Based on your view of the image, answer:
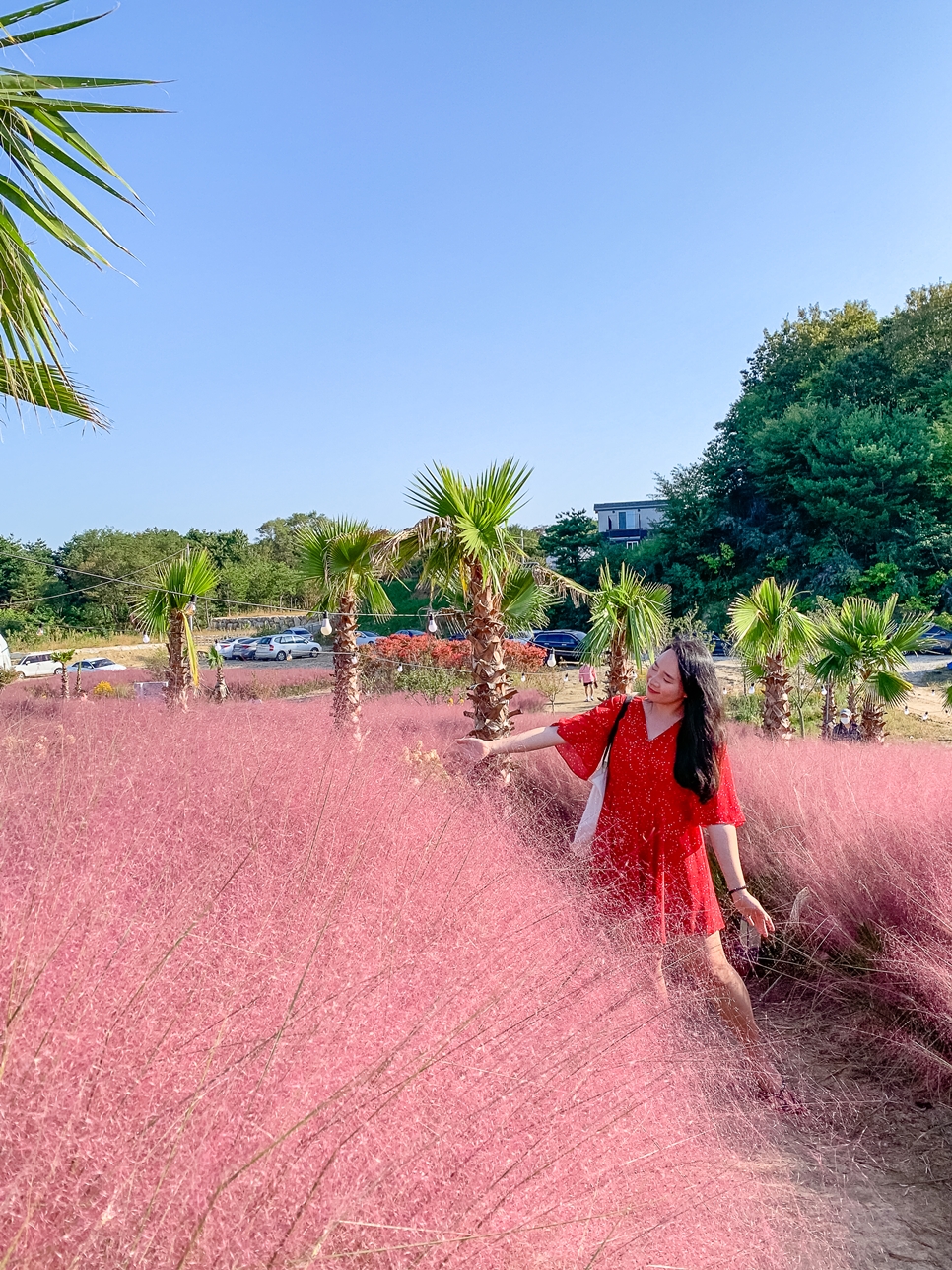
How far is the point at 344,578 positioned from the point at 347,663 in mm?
865

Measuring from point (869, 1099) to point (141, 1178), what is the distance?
8.69ft

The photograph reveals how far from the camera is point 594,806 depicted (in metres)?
3.23

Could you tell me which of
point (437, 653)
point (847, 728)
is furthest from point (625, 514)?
point (847, 728)

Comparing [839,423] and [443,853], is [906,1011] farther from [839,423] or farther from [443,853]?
[839,423]

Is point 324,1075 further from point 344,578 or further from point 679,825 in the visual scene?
point 344,578

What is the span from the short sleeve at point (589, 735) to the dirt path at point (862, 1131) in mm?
1214

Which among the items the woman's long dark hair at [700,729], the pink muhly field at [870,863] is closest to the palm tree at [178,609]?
the pink muhly field at [870,863]

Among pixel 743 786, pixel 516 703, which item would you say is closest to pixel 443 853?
pixel 743 786

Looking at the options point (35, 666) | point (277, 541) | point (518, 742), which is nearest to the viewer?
point (518, 742)

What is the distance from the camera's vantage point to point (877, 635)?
32.0ft

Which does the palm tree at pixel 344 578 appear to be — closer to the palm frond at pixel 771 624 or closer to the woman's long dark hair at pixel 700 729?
the palm frond at pixel 771 624

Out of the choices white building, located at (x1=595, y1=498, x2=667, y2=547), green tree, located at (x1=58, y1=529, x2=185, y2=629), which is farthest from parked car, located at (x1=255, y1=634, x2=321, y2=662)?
white building, located at (x1=595, y1=498, x2=667, y2=547)

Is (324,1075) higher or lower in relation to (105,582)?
lower

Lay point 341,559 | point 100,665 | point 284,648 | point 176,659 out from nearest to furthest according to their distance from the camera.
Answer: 1. point 341,559
2. point 176,659
3. point 100,665
4. point 284,648
